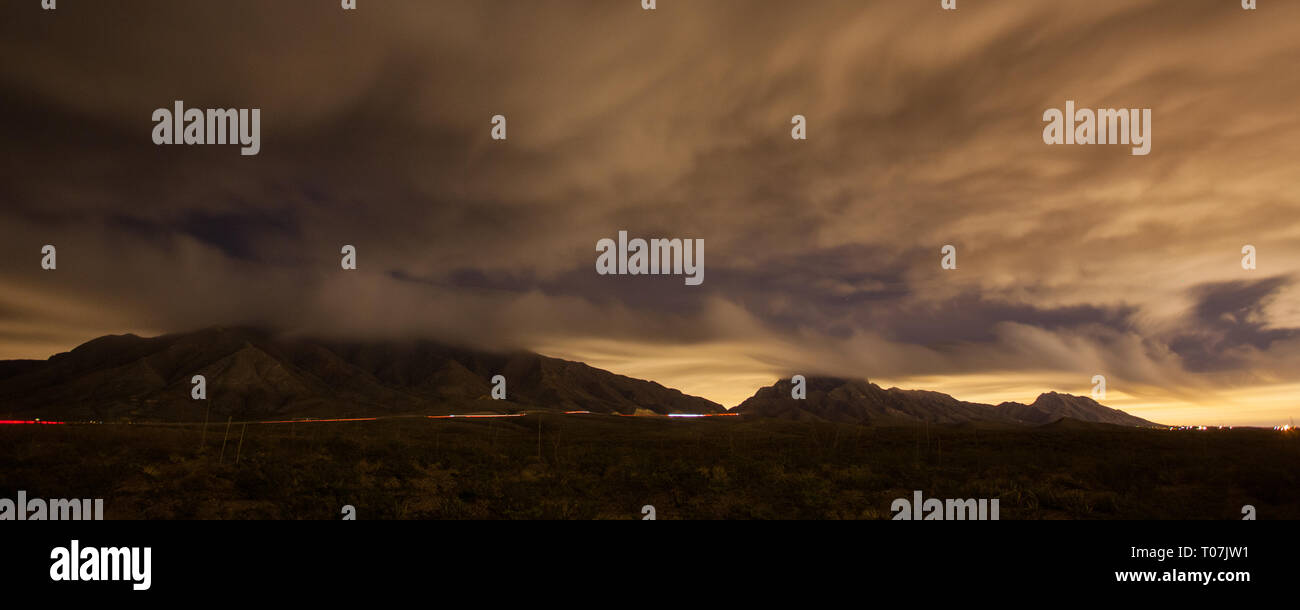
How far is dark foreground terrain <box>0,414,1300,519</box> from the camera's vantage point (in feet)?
70.3

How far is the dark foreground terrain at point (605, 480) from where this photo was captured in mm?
21422

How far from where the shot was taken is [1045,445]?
42.6 m

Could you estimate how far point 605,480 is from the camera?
26391mm
